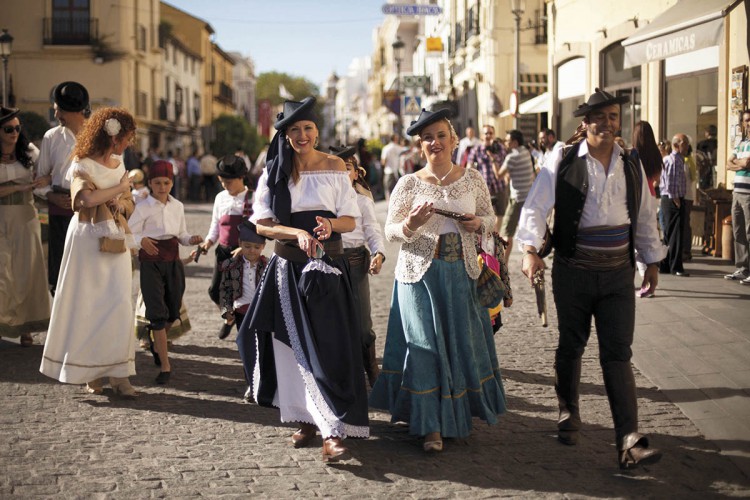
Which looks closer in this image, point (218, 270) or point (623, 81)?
point (218, 270)

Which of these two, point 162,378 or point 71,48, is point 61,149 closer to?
point 162,378

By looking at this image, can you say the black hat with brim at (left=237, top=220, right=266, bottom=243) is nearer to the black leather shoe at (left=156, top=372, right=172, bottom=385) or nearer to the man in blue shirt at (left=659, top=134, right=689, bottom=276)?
the black leather shoe at (left=156, top=372, right=172, bottom=385)

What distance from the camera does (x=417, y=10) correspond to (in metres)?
23.3

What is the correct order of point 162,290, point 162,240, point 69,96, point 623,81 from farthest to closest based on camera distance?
1. point 623,81
2. point 69,96
3. point 162,240
4. point 162,290

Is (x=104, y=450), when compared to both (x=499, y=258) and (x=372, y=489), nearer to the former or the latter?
(x=372, y=489)

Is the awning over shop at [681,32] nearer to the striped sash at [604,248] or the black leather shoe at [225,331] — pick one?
the black leather shoe at [225,331]

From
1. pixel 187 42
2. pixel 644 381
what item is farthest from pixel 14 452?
pixel 187 42

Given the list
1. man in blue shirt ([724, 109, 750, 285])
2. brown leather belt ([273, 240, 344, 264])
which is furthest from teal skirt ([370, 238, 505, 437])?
man in blue shirt ([724, 109, 750, 285])

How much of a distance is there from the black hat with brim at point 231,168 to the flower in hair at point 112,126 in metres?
1.38

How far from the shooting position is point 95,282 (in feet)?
24.6

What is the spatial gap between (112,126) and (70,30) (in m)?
37.3

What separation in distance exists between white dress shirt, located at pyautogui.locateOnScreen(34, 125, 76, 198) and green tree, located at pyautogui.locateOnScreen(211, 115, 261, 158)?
54.2 meters

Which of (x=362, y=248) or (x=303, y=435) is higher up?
(x=362, y=248)

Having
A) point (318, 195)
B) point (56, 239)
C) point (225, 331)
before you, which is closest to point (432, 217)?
point (318, 195)
